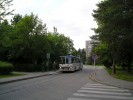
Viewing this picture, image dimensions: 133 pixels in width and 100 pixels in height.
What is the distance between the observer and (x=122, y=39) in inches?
1228

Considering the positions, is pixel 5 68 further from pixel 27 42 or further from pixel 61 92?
pixel 61 92

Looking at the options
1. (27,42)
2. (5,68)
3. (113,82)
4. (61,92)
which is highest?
(27,42)

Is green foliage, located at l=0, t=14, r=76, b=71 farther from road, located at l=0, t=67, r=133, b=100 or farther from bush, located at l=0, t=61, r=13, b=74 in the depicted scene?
road, located at l=0, t=67, r=133, b=100

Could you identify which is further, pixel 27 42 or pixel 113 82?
pixel 27 42

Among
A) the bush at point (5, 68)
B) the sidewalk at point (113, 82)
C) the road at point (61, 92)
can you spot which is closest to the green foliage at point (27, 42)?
the bush at point (5, 68)

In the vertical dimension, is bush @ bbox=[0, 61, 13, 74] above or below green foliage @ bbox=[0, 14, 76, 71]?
below

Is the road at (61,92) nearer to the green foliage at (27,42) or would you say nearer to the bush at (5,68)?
the bush at (5,68)

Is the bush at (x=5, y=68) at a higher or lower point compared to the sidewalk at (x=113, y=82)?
higher

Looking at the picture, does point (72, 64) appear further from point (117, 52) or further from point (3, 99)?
point (3, 99)

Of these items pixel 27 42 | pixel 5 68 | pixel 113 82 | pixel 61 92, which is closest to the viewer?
pixel 61 92

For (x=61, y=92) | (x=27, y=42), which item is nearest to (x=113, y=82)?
(x=61, y=92)

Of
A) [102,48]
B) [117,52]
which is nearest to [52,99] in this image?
[117,52]

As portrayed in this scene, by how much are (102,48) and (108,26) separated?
2628 cm

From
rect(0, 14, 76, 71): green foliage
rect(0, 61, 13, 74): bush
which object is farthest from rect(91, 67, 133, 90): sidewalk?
rect(0, 14, 76, 71): green foliage
